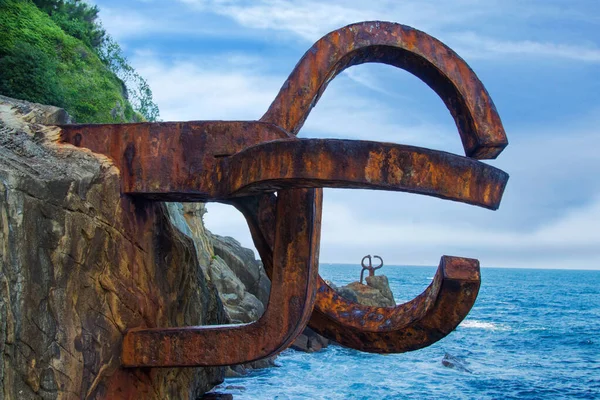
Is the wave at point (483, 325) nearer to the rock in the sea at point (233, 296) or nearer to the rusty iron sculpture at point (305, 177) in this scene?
the rock in the sea at point (233, 296)

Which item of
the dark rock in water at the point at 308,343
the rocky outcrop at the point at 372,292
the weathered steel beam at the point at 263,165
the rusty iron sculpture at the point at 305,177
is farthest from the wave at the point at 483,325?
the weathered steel beam at the point at 263,165

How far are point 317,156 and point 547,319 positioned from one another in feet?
136

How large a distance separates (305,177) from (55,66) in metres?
13.6

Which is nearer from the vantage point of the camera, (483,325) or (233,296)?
(233,296)

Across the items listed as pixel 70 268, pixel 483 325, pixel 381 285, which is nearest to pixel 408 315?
pixel 70 268

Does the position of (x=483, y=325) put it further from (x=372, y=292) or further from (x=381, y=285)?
(x=372, y=292)

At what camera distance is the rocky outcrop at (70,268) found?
3.89 metres

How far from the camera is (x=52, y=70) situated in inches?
571

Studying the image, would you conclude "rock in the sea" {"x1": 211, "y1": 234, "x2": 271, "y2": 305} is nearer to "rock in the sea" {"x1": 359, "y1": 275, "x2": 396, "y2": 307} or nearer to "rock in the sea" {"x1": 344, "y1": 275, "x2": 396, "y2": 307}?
"rock in the sea" {"x1": 344, "y1": 275, "x2": 396, "y2": 307}

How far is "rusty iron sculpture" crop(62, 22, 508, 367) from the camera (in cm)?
381

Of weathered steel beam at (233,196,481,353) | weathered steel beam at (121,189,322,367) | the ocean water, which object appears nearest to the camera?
weathered steel beam at (121,189,322,367)

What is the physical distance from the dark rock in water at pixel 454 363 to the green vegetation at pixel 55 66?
11.4m

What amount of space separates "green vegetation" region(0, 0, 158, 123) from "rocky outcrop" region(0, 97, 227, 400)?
931 cm

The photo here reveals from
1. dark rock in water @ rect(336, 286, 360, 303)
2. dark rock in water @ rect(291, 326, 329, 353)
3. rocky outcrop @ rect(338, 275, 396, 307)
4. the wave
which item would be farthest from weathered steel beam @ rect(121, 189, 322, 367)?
the wave
